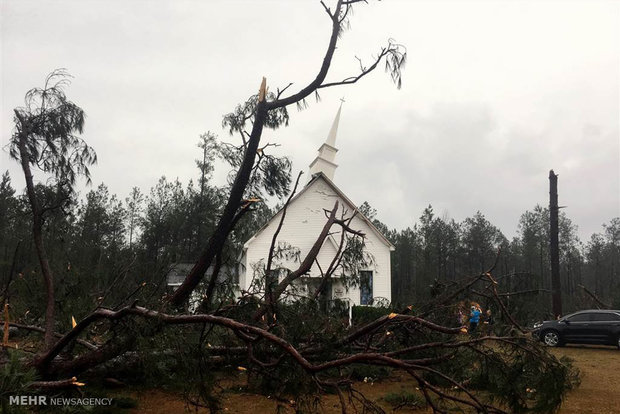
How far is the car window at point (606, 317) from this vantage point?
13922 millimetres

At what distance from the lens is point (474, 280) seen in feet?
23.7

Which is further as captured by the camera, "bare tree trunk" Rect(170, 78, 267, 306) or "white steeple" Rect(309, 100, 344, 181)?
"white steeple" Rect(309, 100, 344, 181)

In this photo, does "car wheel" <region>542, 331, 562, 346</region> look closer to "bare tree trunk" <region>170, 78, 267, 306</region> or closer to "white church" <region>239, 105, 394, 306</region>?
"white church" <region>239, 105, 394, 306</region>

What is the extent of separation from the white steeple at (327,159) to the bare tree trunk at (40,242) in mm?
17209

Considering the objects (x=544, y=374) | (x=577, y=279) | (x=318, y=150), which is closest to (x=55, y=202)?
(x=544, y=374)

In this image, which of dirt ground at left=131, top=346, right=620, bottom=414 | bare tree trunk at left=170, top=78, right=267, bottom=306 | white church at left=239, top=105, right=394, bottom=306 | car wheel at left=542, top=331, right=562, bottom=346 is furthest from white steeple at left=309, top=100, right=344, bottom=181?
bare tree trunk at left=170, top=78, right=267, bottom=306

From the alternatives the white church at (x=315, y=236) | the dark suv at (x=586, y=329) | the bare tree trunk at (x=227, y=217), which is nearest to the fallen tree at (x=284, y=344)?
the bare tree trunk at (x=227, y=217)

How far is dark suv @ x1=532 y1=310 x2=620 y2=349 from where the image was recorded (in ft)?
45.4

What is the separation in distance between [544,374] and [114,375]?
492 cm

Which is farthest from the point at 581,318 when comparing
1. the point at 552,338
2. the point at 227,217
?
the point at 227,217

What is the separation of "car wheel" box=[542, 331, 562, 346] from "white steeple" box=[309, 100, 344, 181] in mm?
11993

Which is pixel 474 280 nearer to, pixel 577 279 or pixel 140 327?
pixel 140 327

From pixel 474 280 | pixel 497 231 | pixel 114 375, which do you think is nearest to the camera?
pixel 114 375

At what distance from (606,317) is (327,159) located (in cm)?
1381
